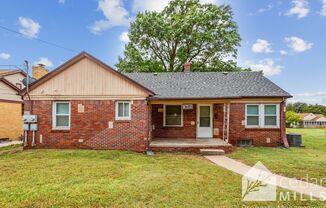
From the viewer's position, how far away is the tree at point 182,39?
2412cm

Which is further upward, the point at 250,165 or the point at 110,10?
the point at 110,10

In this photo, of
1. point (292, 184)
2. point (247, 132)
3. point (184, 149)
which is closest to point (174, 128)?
point (184, 149)

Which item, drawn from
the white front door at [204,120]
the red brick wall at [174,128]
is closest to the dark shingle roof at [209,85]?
the white front door at [204,120]

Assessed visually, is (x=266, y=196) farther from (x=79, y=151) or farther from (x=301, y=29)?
(x=301, y=29)

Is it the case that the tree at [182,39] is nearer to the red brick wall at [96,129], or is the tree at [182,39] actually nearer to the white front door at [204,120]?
the white front door at [204,120]

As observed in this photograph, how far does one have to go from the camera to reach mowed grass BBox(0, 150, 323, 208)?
440 centimetres

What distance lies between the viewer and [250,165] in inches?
306

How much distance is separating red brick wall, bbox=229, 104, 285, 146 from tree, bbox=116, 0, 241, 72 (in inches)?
533

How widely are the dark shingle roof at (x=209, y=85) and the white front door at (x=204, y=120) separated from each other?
1.12m

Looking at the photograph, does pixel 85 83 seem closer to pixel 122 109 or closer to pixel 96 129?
pixel 122 109

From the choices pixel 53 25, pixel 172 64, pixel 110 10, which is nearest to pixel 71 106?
pixel 53 25

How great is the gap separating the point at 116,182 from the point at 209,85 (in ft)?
30.7

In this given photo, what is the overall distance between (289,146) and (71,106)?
11.8 metres

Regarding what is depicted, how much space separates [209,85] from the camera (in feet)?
44.1
